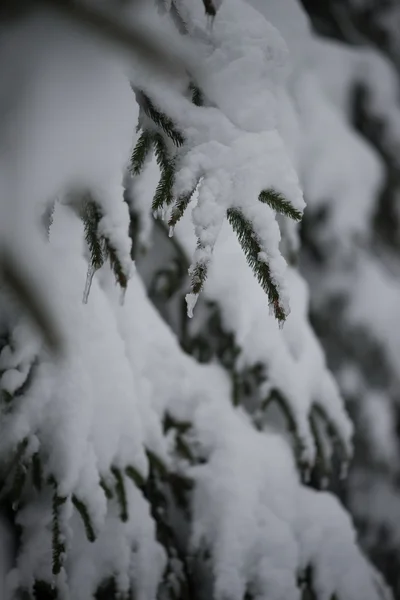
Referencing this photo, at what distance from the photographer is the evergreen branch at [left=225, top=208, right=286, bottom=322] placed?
0.70 metres

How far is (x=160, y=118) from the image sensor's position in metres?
0.77

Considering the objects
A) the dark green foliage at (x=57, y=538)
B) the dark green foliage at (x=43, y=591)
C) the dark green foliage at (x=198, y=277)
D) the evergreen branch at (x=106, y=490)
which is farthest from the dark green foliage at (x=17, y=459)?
the dark green foliage at (x=198, y=277)

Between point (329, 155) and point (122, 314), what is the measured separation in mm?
1241

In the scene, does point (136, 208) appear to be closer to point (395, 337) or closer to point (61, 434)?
point (61, 434)

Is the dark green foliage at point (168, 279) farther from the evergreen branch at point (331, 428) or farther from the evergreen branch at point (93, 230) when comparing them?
the evergreen branch at point (93, 230)

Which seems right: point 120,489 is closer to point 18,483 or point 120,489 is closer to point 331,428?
point 18,483

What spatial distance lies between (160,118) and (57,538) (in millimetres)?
926

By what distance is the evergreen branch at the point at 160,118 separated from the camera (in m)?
0.76

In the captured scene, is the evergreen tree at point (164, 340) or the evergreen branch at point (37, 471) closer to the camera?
the evergreen tree at point (164, 340)

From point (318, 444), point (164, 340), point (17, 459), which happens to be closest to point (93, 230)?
point (17, 459)

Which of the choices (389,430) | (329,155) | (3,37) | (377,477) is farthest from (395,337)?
(3,37)

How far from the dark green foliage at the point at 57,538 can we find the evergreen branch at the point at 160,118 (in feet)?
2.78

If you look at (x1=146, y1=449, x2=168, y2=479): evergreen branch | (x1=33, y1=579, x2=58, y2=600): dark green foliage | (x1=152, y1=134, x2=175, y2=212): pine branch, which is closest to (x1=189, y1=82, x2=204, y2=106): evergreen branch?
(x1=152, y1=134, x2=175, y2=212): pine branch

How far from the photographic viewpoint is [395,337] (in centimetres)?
230
